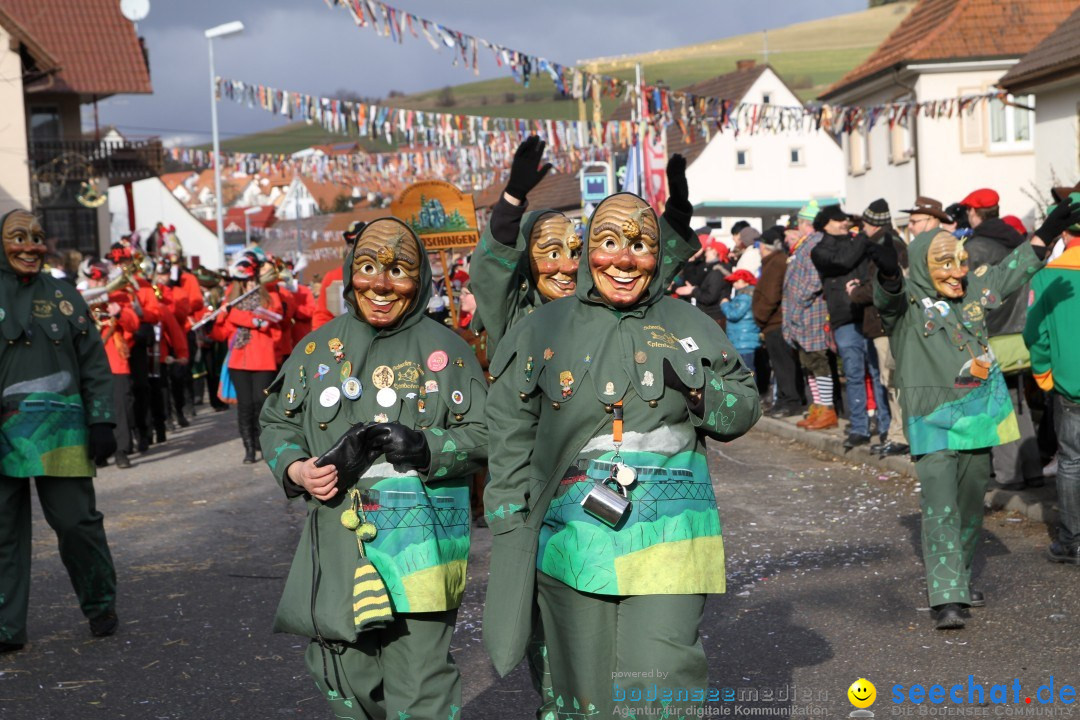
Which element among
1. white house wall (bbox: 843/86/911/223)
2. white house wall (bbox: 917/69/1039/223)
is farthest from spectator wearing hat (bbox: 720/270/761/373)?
white house wall (bbox: 843/86/911/223)

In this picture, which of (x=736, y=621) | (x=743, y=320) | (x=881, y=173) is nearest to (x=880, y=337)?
(x=743, y=320)

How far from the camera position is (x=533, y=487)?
4324mm

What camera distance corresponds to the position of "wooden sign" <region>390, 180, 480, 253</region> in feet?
40.8

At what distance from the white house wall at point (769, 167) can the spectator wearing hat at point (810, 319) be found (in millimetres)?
45348

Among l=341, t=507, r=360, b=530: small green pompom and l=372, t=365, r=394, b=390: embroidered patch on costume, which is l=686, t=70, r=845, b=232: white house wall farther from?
l=341, t=507, r=360, b=530: small green pompom

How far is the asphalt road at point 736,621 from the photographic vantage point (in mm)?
6176

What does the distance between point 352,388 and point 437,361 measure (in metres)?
0.29

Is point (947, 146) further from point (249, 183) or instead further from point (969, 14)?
point (249, 183)

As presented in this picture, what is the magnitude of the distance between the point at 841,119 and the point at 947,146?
554 inches

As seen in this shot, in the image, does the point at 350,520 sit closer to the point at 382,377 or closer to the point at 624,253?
the point at 382,377

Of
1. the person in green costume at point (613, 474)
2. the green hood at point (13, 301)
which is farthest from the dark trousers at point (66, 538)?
the person in green costume at point (613, 474)

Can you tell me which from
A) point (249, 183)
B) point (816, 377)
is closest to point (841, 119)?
point (816, 377)

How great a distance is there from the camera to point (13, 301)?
742cm

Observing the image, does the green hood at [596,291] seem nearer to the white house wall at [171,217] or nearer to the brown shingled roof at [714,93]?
the brown shingled roof at [714,93]
